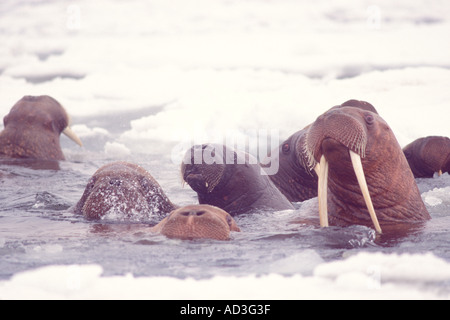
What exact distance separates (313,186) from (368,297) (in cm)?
580

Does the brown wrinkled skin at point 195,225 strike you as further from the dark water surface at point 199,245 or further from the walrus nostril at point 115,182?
the walrus nostril at point 115,182

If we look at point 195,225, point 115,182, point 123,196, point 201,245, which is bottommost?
point 201,245

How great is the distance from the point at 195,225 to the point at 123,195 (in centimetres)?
179

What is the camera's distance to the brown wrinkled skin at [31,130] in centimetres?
1272

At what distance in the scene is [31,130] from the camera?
12.9 metres

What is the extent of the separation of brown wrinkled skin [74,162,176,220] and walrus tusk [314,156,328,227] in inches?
71.6

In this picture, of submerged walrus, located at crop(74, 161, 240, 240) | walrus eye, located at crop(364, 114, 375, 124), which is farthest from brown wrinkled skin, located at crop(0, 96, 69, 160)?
walrus eye, located at crop(364, 114, 375, 124)

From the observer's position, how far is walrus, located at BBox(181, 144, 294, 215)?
24.3 ft

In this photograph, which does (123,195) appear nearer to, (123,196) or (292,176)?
(123,196)

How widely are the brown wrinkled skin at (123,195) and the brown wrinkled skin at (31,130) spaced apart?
19.7ft

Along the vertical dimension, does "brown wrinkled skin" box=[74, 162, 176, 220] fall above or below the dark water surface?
above

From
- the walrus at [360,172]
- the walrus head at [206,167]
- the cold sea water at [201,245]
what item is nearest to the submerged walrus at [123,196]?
the cold sea water at [201,245]

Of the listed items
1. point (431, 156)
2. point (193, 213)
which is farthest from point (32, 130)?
point (193, 213)

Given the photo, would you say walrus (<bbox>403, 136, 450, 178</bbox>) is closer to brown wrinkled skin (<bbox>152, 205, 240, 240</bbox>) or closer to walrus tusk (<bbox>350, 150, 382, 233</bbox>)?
walrus tusk (<bbox>350, 150, 382, 233</bbox>)
